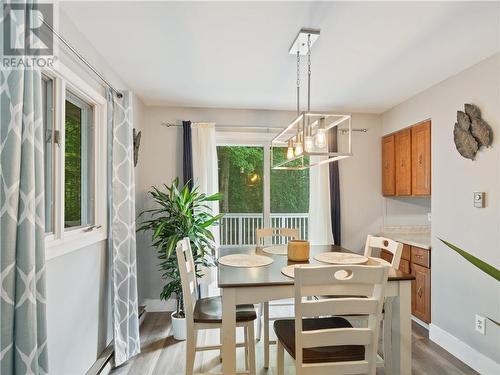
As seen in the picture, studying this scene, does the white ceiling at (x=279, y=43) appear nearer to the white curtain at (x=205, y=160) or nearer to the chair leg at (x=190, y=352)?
the white curtain at (x=205, y=160)

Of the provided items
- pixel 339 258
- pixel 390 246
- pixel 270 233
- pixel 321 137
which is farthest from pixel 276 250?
pixel 321 137

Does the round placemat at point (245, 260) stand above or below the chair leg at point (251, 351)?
above

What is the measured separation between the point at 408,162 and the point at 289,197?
1.46 metres

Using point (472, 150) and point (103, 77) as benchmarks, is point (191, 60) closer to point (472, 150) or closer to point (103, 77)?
point (103, 77)

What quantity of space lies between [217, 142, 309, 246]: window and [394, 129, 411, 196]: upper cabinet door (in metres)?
1.09

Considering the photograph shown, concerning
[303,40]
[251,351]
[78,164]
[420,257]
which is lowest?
[251,351]

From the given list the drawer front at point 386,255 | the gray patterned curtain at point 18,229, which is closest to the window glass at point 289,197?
the drawer front at point 386,255

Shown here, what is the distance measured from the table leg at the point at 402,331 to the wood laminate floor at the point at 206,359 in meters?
0.65

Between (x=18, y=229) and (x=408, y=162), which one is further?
(x=408, y=162)

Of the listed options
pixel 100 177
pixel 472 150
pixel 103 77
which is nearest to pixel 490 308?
pixel 472 150

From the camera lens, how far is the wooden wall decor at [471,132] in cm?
235

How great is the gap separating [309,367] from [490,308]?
1.75 m

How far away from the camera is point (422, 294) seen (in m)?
3.06

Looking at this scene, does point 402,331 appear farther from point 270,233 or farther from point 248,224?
point 248,224
